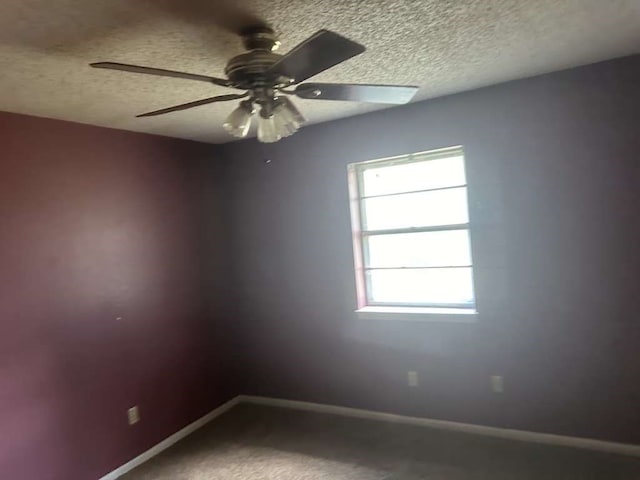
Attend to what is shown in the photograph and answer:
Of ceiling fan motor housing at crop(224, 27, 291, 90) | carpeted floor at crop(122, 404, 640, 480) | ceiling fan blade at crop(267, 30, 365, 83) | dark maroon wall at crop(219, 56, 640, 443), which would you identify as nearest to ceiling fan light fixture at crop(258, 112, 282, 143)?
ceiling fan motor housing at crop(224, 27, 291, 90)

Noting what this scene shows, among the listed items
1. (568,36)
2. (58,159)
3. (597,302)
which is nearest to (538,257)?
(597,302)

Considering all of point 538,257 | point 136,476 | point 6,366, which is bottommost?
point 136,476

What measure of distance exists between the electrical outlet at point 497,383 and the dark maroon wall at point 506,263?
1.7 inches

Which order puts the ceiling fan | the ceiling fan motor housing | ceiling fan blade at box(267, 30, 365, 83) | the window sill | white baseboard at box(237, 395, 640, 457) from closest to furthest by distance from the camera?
1. ceiling fan blade at box(267, 30, 365, 83)
2. the ceiling fan
3. the ceiling fan motor housing
4. white baseboard at box(237, 395, 640, 457)
5. the window sill

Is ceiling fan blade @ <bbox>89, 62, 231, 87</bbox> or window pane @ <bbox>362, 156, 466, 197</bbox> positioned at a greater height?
ceiling fan blade @ <bbox>89, 62, 231, 87</bbox>

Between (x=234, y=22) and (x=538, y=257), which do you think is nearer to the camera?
(x=234, y=22)

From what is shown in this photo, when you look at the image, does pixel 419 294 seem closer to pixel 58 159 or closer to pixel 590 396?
pixel 590 396

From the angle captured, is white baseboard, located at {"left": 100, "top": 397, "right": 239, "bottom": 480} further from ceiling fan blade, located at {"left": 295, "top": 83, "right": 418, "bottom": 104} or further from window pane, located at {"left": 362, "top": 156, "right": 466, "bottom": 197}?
ceiling fan blade, located at {"left": 295, "top": 83, "right": 418, "bottom": 104}

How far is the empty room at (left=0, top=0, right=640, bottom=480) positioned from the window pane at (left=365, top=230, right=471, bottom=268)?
17 mm

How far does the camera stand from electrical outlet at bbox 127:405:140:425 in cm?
342

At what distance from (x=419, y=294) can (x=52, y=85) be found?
270 centimetres

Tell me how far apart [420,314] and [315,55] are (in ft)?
7.83

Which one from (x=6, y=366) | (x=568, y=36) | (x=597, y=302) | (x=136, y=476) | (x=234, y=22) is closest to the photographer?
(x=234, y=22)

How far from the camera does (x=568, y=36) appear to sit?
2.34 m
